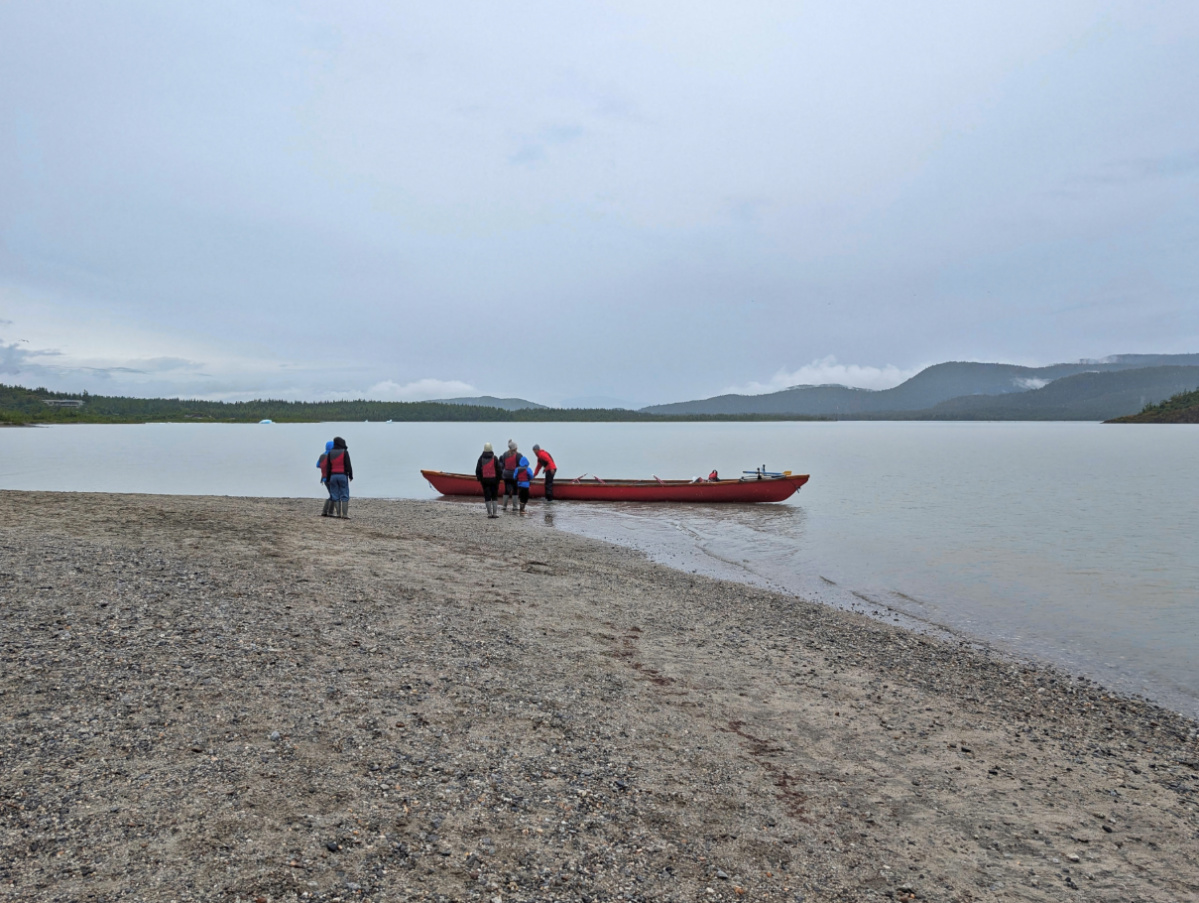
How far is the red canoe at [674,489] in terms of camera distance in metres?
29.7

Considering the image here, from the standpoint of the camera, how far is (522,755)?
5.65 meters

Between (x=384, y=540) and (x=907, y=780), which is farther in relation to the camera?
(x=384, y=540)

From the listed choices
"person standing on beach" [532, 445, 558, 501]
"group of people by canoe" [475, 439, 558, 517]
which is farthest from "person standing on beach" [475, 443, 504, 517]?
"person standing on beach" [532, 445, 558, 501]

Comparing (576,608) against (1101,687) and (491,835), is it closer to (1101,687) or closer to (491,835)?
(491,835)

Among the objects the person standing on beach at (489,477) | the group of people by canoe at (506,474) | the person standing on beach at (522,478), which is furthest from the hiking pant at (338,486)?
the person standing on beach at (522,478)

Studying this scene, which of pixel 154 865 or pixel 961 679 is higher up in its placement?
pixel 154 865

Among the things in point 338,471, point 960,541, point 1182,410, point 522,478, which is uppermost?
point 1182,410

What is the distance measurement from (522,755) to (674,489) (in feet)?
79.7

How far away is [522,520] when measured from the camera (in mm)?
23938

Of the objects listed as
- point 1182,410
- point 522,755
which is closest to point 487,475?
point 522,755

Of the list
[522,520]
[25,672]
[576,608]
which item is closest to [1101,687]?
[576,608]

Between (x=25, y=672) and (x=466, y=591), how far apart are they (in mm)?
5805

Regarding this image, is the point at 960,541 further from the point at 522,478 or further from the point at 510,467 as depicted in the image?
the point at 510,467

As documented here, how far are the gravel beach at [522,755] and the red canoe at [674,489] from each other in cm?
1887
